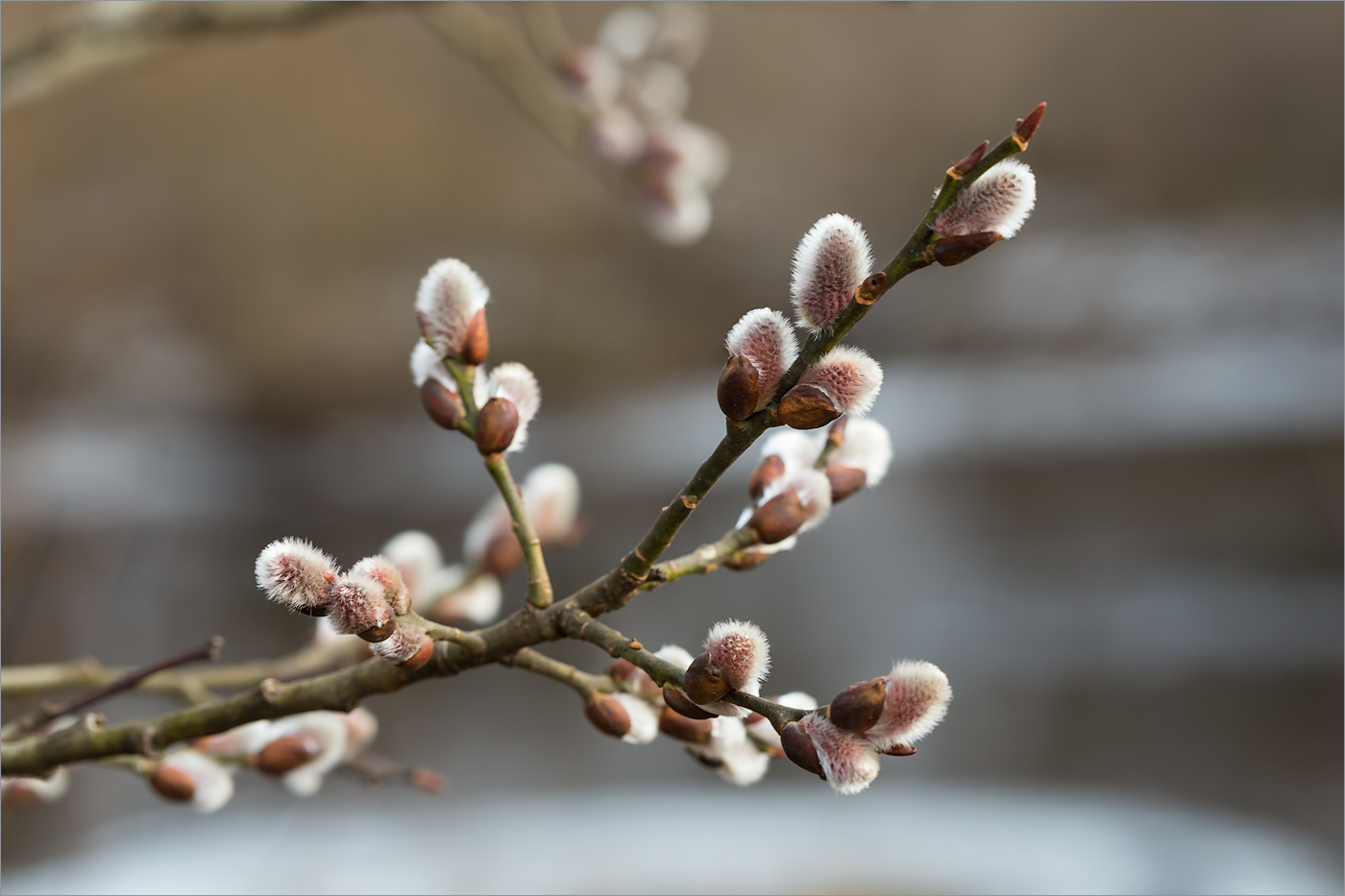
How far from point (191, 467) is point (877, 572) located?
3.27ft

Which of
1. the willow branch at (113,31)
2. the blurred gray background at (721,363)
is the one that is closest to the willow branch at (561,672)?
the willow branch at (113,31)

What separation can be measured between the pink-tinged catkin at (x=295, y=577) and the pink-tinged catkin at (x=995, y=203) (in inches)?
5.0

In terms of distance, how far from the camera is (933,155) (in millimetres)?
1301

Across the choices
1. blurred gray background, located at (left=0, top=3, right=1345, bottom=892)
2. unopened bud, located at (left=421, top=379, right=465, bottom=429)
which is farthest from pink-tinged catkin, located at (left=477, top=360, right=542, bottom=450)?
blurred gray background, located at (left=0, top=3, right=1345, bottom=892)

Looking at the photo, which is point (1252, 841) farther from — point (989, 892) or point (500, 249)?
point (500, 249)

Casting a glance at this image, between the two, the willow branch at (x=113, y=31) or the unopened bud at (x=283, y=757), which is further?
the willow branch at (x=113, y=31)

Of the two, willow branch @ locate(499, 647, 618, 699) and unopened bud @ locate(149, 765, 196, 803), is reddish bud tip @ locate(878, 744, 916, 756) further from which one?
unopened bud @ locate(149, 765, 196, 803)

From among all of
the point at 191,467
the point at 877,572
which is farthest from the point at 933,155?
the point at 191,467

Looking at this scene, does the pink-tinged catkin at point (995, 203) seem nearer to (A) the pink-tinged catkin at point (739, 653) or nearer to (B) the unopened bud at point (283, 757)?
(A) the pink-tinged catkin at point (739, 653)

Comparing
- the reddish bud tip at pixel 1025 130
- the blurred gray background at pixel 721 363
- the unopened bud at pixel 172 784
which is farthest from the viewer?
the blurred gray background at pixel 721 363

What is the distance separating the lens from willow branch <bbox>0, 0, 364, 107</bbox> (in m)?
0.49

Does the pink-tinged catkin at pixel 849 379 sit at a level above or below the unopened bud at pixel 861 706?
above

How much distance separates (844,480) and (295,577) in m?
0.13

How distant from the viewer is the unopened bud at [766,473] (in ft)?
0.77
